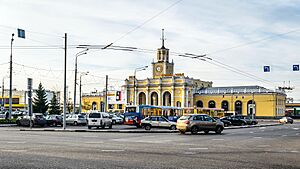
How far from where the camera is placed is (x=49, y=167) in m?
11.1

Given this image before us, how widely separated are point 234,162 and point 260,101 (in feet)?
282

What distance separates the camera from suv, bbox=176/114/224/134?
99.7 ft

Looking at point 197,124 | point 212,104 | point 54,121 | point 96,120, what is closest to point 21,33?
point 96,120

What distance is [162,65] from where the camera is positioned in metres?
115

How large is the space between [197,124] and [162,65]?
278ft

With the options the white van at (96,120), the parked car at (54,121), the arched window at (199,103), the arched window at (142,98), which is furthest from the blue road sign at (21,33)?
the arched window at (142,98)

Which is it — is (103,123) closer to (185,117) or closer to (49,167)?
(185,117)

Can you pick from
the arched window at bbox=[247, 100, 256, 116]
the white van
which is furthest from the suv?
the arched window at bbox=[247, 100, 256, 116]

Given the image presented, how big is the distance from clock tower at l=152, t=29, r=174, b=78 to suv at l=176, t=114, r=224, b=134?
81.5 m

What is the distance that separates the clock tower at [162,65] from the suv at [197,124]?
81475 mm

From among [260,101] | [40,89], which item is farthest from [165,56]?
[40,89]

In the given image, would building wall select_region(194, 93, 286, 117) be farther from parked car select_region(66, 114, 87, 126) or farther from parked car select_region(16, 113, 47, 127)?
parked car select_region(16, 113, 47, 127)

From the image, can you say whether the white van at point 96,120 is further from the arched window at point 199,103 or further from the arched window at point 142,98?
the arched window at point 142,98

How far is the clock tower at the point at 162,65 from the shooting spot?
373 feet
